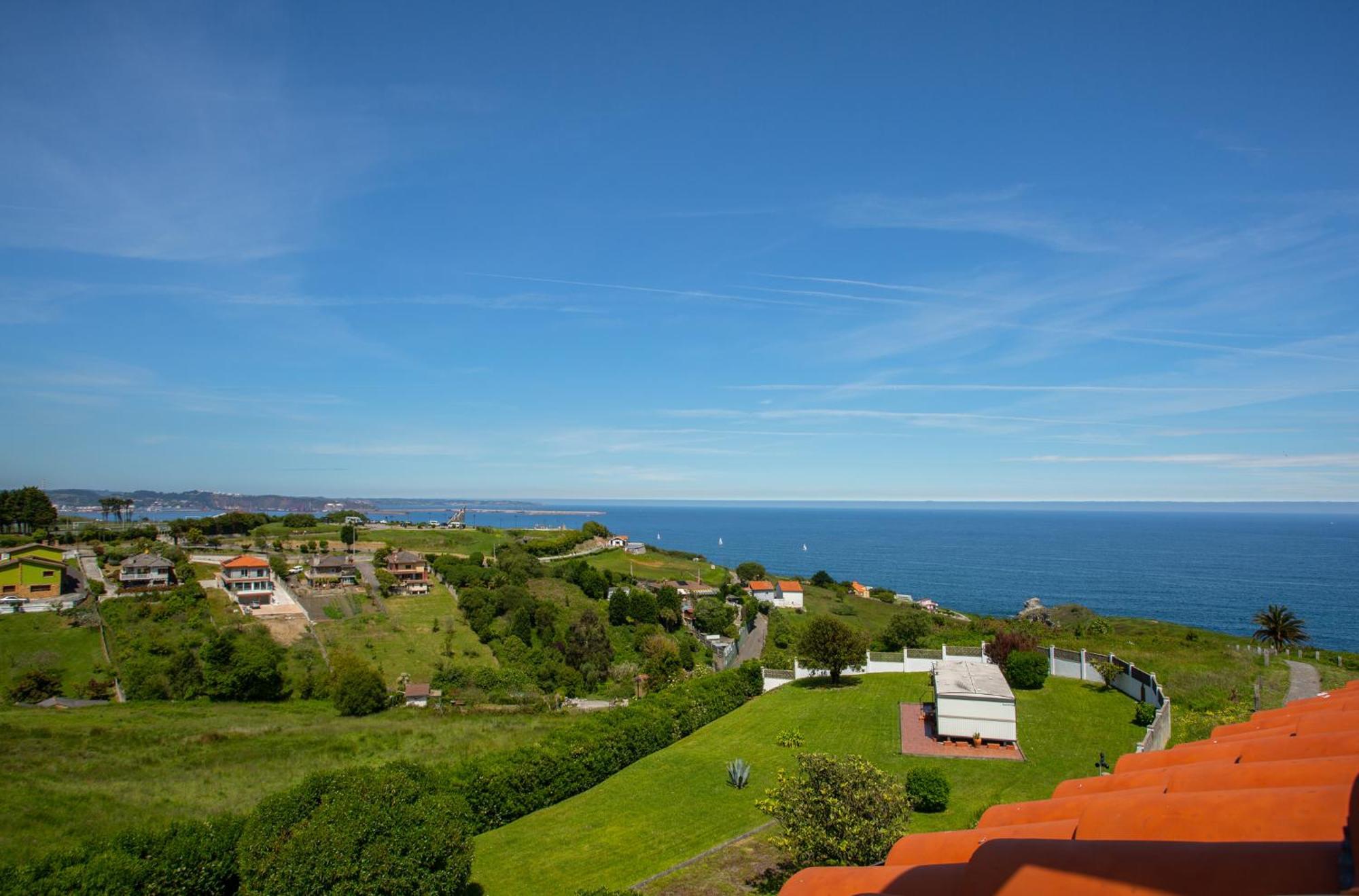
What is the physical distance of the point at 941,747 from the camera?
22594 millimetres

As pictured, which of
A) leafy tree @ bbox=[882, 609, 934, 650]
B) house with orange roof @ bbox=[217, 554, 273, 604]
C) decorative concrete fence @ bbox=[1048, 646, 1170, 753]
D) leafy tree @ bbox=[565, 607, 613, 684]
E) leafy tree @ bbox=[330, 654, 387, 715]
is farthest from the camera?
house with orange roof @ bbox=[217, 554, 273, 604]

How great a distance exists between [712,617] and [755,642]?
283 inches

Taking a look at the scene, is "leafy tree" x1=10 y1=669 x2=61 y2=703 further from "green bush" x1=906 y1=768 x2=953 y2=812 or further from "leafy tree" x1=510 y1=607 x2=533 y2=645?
"green bush" x1=906 y1=768 x2=953 y2=812

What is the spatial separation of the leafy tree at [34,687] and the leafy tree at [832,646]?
3697 cm

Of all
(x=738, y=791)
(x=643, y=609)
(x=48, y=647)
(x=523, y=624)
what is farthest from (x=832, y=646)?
(x=48, y=647)

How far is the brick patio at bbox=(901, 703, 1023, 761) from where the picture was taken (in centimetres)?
2169

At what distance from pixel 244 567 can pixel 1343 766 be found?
58.6m

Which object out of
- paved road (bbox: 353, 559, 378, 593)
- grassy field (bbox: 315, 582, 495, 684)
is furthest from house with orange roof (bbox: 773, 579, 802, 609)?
paved road (bbox: 353, 559, 378, 593)

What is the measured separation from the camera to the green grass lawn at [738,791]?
16406 mm

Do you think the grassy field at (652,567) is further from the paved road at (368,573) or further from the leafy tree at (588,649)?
the paved road at (368,573)

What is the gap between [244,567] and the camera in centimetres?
4953

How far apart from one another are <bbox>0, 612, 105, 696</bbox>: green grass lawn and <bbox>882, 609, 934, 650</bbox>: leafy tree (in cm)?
4264

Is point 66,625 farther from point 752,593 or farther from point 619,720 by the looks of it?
point 752,593

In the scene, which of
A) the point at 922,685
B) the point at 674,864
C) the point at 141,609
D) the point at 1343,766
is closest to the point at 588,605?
the point at 141,609
